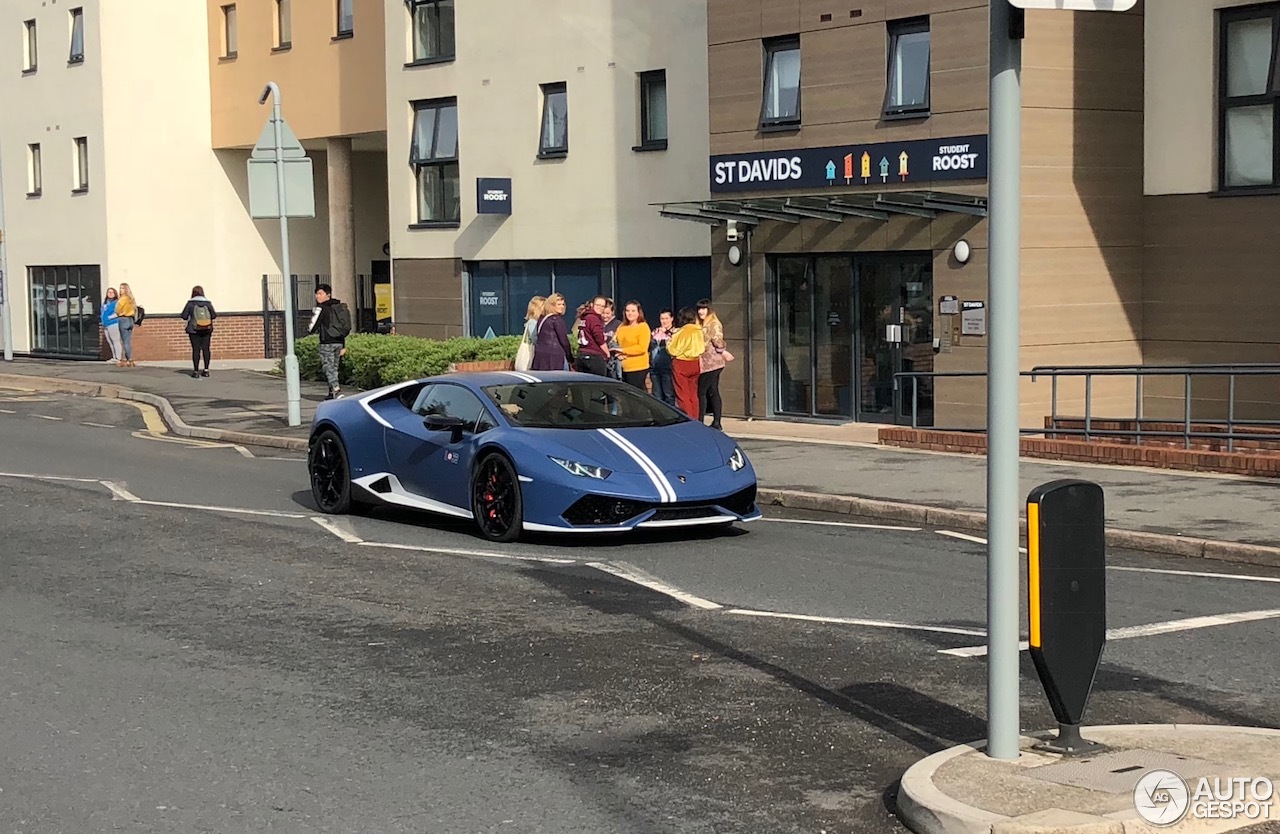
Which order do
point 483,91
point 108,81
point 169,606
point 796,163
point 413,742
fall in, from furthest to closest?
point 108,81, point 483,91, point 796,163, point 169,606, point 413,742

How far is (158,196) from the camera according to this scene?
3997 cm

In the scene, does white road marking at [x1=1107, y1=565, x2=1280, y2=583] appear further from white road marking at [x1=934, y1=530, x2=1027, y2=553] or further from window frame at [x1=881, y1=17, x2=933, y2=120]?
window frame at [x1=881, y1=17, x2=933, y2=120]

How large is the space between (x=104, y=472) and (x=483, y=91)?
13.0 meters

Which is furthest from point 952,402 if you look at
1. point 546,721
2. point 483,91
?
point 546,721

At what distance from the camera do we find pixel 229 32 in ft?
129

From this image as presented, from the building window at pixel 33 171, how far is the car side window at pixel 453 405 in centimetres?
3147

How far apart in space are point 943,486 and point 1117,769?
9721 millimetres

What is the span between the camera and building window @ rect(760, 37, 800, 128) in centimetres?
2339

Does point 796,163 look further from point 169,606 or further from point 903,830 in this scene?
point 903,830

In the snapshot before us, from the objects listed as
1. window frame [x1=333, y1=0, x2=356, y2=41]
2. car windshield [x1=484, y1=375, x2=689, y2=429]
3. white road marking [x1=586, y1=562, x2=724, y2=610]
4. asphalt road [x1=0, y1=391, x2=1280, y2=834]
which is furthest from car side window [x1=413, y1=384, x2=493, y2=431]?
window frame [x1=333, y1=0, x2=356, y2=41]

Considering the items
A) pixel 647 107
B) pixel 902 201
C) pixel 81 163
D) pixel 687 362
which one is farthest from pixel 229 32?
pixel 902 201

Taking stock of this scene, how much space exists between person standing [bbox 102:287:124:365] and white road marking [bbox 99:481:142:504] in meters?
20.9

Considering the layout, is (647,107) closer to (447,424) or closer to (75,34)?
(447,424)

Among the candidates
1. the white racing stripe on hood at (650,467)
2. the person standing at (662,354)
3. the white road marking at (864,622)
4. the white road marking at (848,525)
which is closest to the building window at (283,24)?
the person standing at (662,354)
